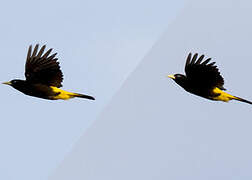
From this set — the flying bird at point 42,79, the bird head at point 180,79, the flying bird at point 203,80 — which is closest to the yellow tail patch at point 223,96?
the flying bird at point 203,80

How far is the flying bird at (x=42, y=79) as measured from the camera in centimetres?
1168

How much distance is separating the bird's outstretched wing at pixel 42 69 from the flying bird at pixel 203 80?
8.54 ft

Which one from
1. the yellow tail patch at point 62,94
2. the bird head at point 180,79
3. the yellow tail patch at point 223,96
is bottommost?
the yellow tail patch at point 62,94

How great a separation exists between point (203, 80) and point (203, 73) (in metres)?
0.19

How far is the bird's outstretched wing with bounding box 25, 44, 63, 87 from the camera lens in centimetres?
1176

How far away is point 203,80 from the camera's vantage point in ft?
40.2

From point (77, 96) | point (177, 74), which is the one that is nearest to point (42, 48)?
point (77, 96)

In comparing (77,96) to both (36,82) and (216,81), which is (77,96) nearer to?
(36,82)

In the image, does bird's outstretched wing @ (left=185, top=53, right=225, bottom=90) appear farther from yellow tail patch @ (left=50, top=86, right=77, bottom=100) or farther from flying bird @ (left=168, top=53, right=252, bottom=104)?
yellow tail patch @ (left=50, top=86, right=77, bottom=100)

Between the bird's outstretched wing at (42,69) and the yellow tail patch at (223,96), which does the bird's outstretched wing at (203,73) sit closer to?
the yellow tail patch at (223,96)

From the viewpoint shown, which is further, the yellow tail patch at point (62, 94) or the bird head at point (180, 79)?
the bird head at point (180, 79)

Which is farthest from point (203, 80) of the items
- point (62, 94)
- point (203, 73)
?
point (62, 94)

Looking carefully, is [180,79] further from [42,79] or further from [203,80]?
[42,79]

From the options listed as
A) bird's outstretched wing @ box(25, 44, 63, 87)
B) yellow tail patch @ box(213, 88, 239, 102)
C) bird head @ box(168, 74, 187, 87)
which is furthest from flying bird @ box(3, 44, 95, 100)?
yellow tail patch @ box(213, 88, 239, 102)
